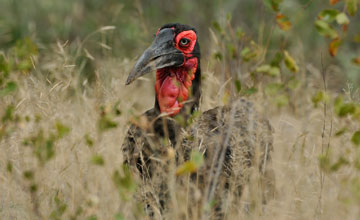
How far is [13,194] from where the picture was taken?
147 inches

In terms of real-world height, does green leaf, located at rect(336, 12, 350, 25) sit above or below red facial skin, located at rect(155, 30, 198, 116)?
above

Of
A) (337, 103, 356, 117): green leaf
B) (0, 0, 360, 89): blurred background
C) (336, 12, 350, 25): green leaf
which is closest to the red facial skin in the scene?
(337, 103, 356, 117): green leaf

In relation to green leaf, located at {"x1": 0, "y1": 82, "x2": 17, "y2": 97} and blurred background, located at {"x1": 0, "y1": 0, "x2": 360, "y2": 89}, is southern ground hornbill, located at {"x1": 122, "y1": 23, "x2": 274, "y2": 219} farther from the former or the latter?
blurred background, located at {"x1": 0, "y1": 0, "x2": 360, "y2": 89}

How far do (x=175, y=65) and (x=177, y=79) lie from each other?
10cm

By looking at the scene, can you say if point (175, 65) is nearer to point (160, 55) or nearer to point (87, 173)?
point (160, 55)

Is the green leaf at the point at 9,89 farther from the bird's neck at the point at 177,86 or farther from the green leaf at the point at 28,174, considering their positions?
the bird's neck at the point at 177,86

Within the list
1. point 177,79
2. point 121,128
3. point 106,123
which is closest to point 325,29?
point 106,123

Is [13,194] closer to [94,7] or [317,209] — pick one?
[317,209]

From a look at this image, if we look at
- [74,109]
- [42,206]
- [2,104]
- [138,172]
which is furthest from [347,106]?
[74,109]

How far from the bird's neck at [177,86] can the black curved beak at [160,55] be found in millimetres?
73

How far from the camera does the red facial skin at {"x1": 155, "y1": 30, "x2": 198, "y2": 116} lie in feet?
11.7

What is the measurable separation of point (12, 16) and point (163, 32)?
538 centimetres

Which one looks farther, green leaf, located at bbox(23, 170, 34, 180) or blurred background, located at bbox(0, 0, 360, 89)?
→ blurred background, located at bbox(0, 0, 360, 89)

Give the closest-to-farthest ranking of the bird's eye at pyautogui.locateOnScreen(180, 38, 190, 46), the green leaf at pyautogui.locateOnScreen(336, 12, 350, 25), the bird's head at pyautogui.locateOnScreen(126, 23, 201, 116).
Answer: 1. the green leaf at pyautogui.locateOnScreen(336, 12, 350, 25)
2. the bird's head at pyautogui.locateOnScreen(126, 23, 201, 116)
3. the bird's eye at pyautogui.locateOnScreen(180, 38, 190, 46)
